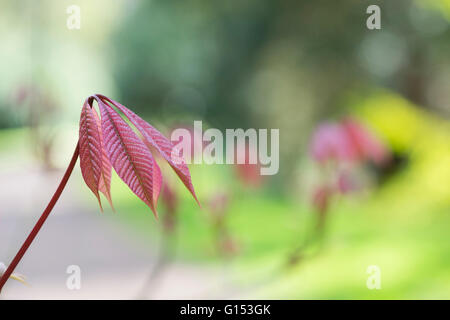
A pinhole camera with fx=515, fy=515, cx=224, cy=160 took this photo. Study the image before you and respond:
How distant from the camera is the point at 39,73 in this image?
143 centimetres

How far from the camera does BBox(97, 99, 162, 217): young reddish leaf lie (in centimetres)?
24

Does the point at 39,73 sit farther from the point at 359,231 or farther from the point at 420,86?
A: the point at 420,86

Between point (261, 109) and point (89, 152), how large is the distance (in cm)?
162

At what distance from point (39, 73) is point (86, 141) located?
1.28 meters

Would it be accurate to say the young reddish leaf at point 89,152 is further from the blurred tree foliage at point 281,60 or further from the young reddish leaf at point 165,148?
the blurred tree foliage at point 281,60

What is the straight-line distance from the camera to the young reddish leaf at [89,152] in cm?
24

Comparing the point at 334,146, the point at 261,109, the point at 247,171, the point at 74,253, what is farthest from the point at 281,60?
the point at 74,253

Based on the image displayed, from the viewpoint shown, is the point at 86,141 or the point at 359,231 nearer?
the point at 86,141

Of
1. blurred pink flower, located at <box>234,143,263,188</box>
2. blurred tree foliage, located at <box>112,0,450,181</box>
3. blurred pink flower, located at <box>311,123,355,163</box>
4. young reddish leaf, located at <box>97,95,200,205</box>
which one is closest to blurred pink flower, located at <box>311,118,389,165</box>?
blurred pink flower, located at <box>311,123,355,163</box>

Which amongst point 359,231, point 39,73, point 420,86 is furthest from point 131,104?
point 420,86

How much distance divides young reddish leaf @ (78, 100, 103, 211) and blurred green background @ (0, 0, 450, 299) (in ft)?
3.51

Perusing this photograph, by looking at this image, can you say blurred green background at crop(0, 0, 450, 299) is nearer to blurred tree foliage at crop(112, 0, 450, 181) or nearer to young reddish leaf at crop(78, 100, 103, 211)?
blurred tree foliage at crop(112, 0, 450, 181)

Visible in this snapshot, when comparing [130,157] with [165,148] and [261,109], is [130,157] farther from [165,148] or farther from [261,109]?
[261,109]
